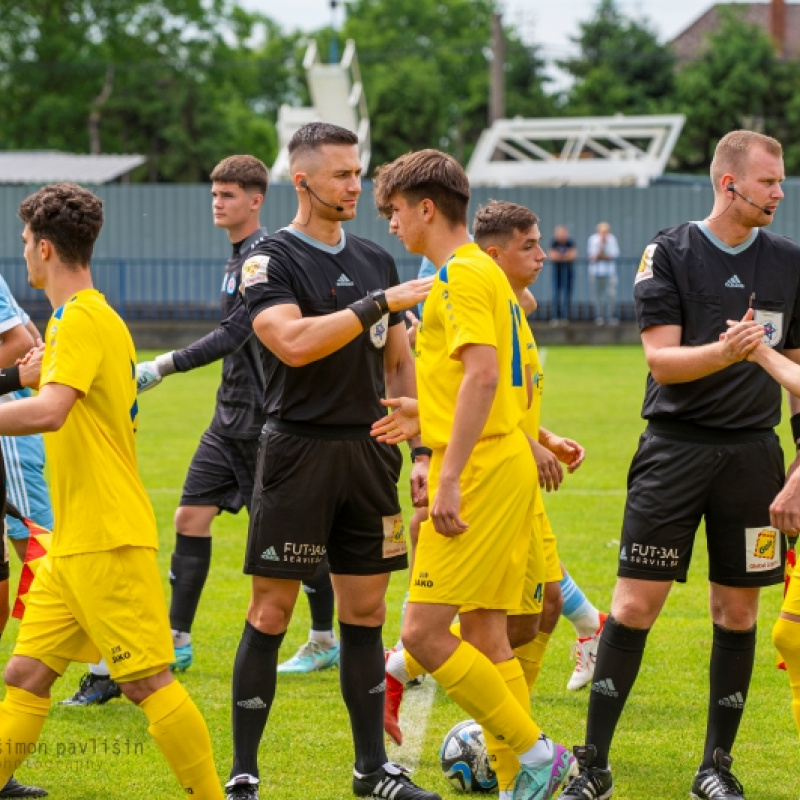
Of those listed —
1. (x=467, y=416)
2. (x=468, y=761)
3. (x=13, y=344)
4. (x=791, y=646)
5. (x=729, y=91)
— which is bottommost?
(x=468, y=761)

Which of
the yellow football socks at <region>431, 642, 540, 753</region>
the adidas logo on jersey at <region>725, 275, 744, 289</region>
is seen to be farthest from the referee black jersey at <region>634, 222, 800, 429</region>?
the yellow football socks at <region>431, 642, 540, 753</region>

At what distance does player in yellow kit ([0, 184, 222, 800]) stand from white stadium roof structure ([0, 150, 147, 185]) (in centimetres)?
2810

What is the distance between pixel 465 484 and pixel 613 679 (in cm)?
106

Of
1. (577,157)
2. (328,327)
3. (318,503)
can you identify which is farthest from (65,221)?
(577,157)

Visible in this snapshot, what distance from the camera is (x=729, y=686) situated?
5180 mm

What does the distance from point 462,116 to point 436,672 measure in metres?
62.0

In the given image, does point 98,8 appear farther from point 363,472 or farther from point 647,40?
point 363,472

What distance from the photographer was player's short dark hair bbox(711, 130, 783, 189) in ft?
16.5

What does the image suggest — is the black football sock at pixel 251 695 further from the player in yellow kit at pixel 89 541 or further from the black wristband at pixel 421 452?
the black wristband at pixel 421 452

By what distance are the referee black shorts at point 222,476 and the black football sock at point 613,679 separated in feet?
7.88

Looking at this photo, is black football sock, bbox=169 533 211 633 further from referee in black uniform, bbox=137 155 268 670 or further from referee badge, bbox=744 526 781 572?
referee badge, bbox=744 526 781 572

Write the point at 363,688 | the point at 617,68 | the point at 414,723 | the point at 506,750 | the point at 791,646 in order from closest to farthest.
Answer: the point at 506,750
the point at 791,646
the point at 363,688
the point at 414,723
the point at 617,68

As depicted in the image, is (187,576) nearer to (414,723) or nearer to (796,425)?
(414,723)

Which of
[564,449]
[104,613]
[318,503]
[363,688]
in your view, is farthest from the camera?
[564,449]
